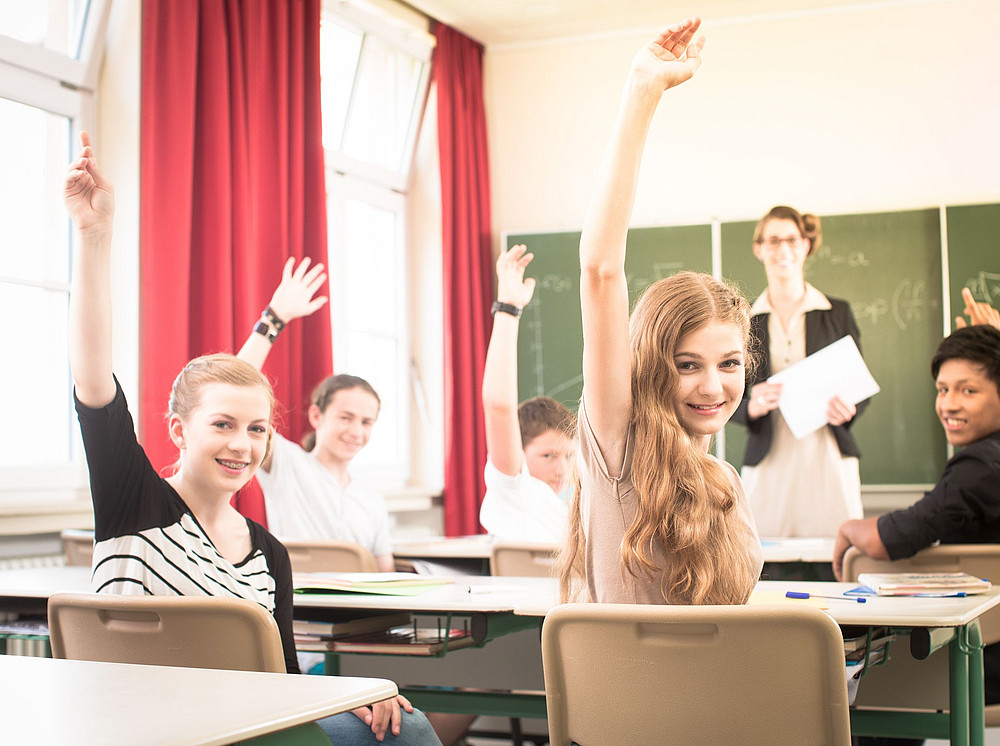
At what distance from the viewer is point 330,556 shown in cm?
273

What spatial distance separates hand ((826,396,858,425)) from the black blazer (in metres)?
0.19

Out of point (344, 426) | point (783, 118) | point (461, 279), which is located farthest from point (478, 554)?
point (783, 118)

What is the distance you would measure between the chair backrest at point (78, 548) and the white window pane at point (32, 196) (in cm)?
94

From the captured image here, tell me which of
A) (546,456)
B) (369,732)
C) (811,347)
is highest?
→ (811,347)

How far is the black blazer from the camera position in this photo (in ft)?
14.8

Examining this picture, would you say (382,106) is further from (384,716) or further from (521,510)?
Result: (384,716)

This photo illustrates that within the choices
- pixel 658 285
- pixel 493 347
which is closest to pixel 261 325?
pixel 493 347

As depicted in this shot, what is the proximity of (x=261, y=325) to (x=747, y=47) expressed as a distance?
3.55 metres

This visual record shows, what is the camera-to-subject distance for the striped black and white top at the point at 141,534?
1711 mm

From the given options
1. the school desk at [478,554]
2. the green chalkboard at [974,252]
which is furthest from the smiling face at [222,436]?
the green chalkboard at [974,252]

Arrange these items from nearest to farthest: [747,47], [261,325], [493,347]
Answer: [493,347] < [261,325] < [747,47]

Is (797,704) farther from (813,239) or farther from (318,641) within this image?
(813,239)

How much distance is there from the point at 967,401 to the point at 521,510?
3.94 ft

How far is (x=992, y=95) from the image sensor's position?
5.25m
